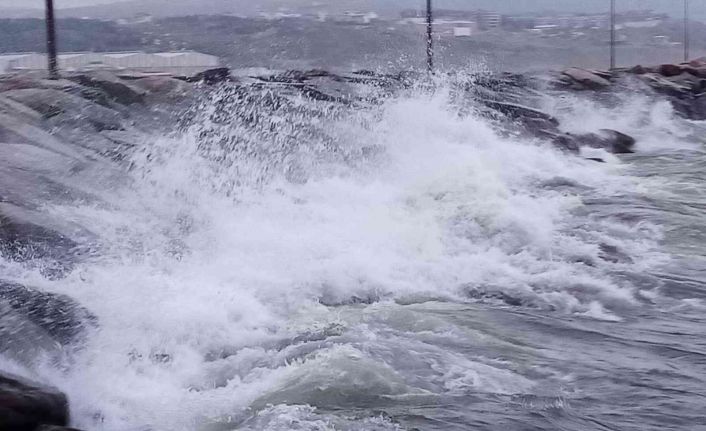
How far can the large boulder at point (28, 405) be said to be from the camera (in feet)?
14.1

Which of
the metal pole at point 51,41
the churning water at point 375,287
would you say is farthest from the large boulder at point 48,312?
the metal pole at point 51,41

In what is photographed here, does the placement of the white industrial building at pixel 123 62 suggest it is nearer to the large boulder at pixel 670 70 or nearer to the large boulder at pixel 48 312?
the large boulder at pixel 48 312

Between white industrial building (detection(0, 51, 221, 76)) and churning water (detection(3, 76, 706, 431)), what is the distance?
13.9 ft

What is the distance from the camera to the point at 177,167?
33.4ft

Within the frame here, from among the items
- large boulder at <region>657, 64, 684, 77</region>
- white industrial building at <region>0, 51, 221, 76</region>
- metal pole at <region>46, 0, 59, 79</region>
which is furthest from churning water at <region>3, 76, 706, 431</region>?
large boulder at <region>657, 64, 684, 77</region>

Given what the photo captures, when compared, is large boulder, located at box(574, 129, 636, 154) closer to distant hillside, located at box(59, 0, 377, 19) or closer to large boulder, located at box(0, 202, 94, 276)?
distant hillside, located at box(59, 0, 377, 19)

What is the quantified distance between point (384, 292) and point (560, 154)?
8.15 metres

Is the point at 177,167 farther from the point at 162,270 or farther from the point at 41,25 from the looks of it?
the point at 41,25

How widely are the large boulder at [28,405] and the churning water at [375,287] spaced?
0.50 feet

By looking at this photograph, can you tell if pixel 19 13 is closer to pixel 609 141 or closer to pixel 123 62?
pixel 123 62

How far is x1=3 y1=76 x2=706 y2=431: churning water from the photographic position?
199 inches

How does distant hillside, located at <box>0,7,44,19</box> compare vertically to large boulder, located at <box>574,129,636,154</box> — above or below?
above

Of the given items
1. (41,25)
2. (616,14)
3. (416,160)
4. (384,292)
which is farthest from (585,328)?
(616,14)

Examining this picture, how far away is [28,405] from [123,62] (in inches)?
539
